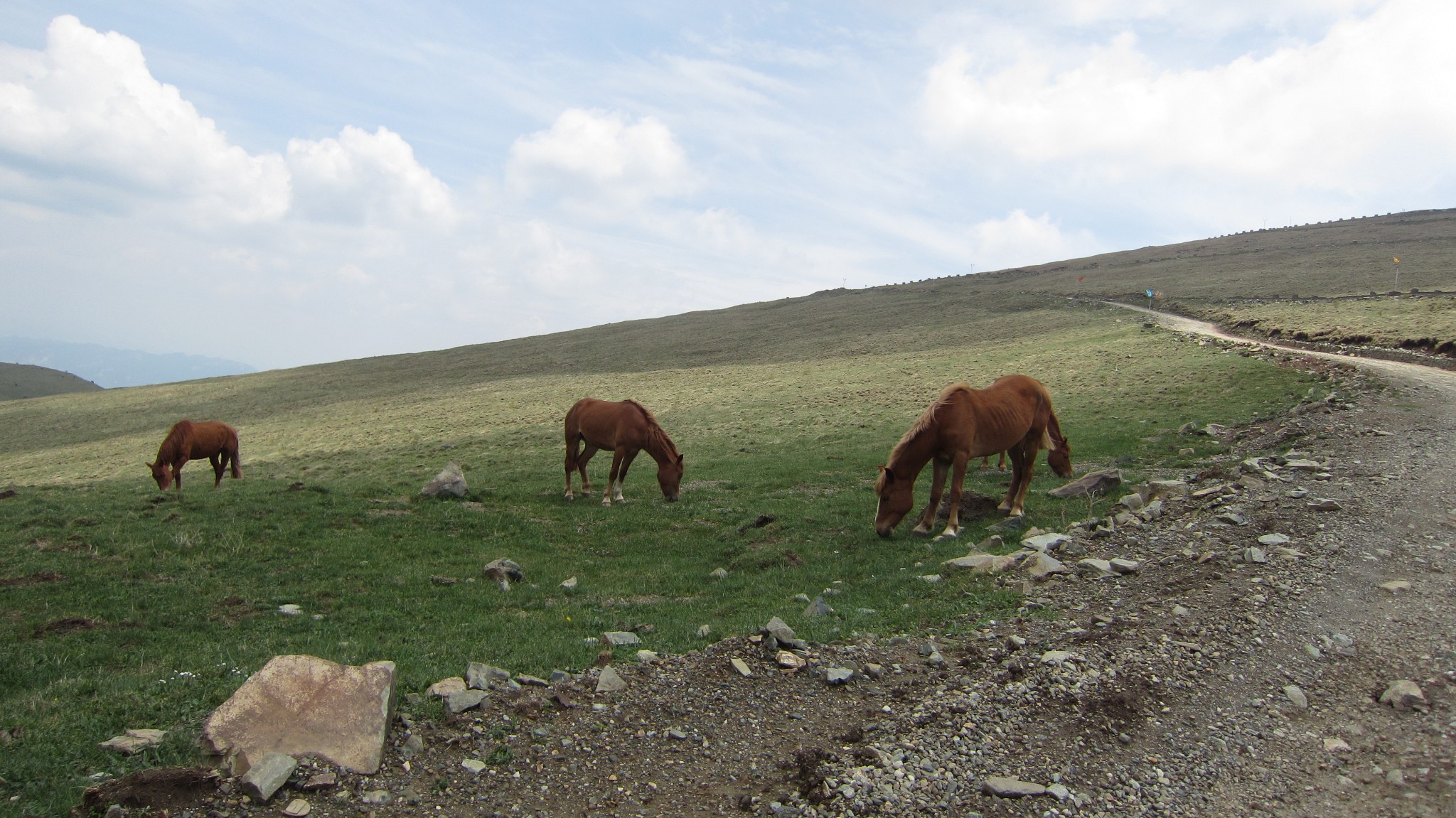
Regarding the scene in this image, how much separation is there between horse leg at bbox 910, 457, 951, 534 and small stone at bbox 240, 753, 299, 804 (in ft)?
31.3

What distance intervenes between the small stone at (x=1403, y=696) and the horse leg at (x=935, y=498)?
6.91m

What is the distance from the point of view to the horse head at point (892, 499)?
40.5ft

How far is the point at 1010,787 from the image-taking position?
4.74 metres

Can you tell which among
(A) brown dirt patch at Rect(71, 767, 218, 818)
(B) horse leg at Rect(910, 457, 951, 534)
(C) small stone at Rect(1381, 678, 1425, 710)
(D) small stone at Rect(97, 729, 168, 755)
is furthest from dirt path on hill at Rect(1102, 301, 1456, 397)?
(D) small stone at Rect(97, 729, 168, 755)

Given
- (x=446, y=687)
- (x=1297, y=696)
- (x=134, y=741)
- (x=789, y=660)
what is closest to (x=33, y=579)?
(x=134, y=741)

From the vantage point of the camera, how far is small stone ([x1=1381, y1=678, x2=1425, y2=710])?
17.6 ft

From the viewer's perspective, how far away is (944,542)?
459 inches

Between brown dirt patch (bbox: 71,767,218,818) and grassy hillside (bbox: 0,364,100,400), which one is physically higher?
grassy hillside (bbox: 0,364,100,400)

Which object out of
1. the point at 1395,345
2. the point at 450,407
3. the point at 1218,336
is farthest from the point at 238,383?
the point at 1395,345

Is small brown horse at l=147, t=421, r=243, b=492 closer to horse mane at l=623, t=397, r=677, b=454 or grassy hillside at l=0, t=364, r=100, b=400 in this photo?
horse mane at l=623, t=397, r=677, b=454

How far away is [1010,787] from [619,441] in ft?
44.7

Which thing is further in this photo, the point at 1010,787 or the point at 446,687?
the point at 446,687

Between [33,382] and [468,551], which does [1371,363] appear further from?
[33,382]

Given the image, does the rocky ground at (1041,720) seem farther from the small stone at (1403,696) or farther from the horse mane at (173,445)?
the horse mane at (173,445)
